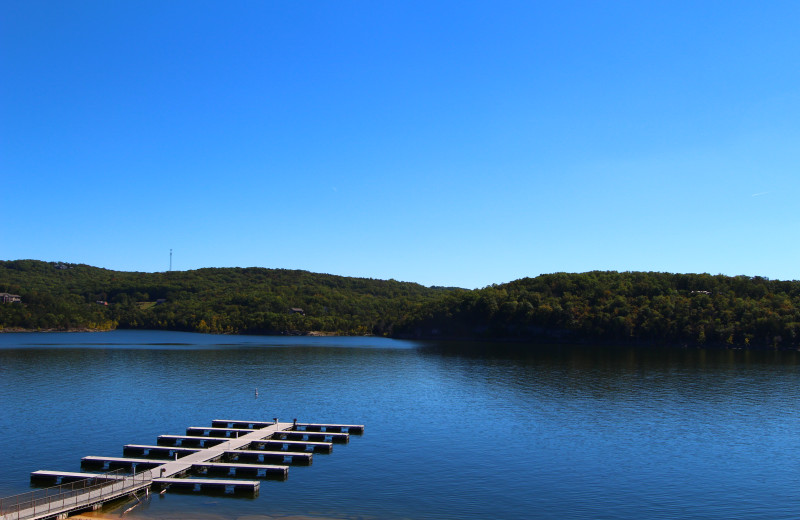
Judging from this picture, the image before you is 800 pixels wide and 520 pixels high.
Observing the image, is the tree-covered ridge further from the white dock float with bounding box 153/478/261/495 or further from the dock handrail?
the dock handrail

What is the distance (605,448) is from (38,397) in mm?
51310

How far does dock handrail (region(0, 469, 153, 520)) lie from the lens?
24.7 m

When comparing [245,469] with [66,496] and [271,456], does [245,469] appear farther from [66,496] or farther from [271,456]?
[66,496]

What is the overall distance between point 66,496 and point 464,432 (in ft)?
88.2

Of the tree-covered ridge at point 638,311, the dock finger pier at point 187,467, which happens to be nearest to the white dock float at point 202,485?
the dock finger pier at point 187,467

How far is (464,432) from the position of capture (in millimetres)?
45312

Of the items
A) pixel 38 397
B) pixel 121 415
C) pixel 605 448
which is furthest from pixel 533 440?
pixel 38 397

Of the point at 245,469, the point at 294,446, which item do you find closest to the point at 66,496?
the point at 245,469

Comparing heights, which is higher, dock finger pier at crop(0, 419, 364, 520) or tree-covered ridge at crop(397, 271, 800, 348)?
tree-covered ridge at crop(397, 271, 800, 348)

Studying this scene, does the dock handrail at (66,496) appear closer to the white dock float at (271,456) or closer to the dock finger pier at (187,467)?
the dock finger pier at (187,467)

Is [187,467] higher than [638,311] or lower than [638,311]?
lower

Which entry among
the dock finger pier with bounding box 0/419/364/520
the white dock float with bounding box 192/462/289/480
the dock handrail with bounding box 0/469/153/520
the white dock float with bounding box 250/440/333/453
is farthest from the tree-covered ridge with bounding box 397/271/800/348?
the dock handrail with bounding box 0/469/153/520

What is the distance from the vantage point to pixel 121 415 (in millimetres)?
50125

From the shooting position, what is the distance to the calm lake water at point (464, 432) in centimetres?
2931
